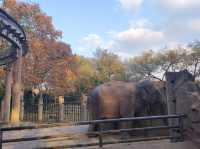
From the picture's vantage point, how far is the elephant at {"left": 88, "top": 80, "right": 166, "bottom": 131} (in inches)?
428

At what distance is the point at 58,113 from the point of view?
20375 mm

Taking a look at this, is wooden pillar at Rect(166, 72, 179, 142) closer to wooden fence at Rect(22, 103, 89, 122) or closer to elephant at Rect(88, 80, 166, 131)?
elephant at Rect(88, 80, 166, 131)

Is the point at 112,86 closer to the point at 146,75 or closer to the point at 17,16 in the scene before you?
the point at 17,16

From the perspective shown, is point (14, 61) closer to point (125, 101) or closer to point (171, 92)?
point (125, 101)

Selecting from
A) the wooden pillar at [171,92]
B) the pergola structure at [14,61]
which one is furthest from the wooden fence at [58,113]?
the wooden pillar at [171,92]

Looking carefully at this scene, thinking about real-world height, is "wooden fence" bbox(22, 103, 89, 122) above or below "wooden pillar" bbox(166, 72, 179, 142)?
below

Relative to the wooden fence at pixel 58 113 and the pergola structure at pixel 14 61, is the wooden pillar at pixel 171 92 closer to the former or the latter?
the pergola structure at pixel 14 61

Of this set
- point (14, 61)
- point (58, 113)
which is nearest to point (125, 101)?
point (14, 61)

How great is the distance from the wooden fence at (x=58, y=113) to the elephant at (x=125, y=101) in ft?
26.3

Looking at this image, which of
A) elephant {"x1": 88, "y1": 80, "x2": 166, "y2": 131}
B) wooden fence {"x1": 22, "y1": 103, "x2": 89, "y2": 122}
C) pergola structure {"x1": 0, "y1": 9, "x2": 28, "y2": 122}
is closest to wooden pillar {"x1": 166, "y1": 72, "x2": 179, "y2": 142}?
elephant {"x1": 88, "y1": 80, "x2": 166, "y2": 131}

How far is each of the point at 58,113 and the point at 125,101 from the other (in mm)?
10267

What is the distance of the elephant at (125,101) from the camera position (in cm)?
1086

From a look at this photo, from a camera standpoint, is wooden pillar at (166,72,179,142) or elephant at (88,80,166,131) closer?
wooden pillar at (166,72,179,142)

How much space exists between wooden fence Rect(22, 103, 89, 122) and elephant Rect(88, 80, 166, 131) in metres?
8.01
